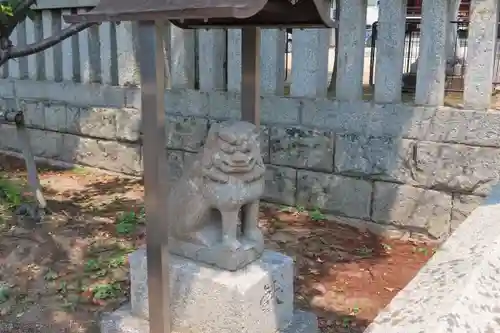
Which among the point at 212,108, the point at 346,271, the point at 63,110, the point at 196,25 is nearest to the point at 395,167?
the point at 346,271

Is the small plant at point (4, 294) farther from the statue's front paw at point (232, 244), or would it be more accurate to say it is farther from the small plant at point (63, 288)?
the statue's front paw at point (232, 244)

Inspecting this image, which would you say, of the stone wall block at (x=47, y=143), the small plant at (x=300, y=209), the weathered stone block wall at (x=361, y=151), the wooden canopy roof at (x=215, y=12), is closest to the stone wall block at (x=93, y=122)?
the weathered stone block wall at (x=361, y=151)

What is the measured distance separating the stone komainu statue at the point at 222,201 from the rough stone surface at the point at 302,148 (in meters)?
1.99

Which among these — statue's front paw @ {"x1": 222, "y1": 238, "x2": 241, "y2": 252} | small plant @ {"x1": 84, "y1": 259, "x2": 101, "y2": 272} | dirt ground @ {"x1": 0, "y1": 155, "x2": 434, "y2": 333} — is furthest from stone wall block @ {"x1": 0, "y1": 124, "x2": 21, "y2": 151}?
statue's front paw @ {"x1": 222, "y1": 238, "x2": 241, "y2": 252}

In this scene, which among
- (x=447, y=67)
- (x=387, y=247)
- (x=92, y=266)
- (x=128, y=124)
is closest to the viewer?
(x=92, y=266)

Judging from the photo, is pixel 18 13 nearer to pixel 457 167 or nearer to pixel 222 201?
pixel 222 201

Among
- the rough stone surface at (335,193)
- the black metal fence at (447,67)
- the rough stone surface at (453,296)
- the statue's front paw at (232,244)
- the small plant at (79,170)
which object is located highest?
the black metal fence at (447,67)

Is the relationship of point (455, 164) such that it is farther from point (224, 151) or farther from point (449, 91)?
point (224, 151)

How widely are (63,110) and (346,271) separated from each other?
13.6 ft

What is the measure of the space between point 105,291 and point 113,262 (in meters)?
0.41

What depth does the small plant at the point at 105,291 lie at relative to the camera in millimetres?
3676

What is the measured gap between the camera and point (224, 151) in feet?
8.89

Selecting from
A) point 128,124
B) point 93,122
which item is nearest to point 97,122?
point 93,122

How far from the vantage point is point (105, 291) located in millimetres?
3721
